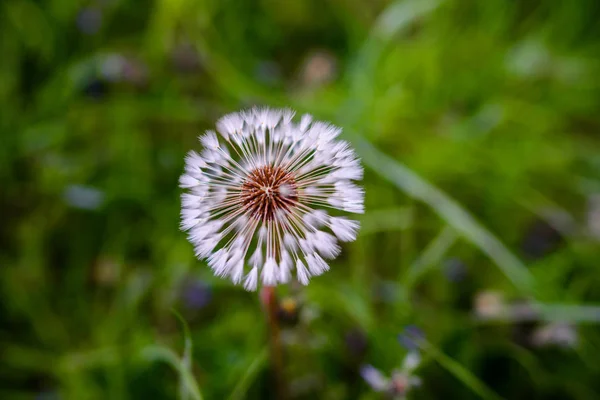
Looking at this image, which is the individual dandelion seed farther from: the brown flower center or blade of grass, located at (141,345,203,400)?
blade of grass, located at (141,345,203,400)

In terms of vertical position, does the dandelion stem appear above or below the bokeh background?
below

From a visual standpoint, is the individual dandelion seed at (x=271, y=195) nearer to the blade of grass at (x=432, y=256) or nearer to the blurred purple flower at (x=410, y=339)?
the blurred purple flower at (x=410, y=339)

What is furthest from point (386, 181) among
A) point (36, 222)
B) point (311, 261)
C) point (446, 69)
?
point (36, 222)

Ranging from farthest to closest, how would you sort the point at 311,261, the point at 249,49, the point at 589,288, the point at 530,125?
the point at 249,49 < the point at 530,125 < the point at 589,288 < the point at 311,261

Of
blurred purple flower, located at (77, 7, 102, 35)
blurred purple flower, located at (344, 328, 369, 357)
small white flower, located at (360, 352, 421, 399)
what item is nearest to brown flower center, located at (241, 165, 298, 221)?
small white flower, located at (360, 352, 421, 399)

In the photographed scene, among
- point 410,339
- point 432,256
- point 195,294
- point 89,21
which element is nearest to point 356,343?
point 410,339

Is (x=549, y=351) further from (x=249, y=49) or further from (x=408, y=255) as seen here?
(x=249, y=49)

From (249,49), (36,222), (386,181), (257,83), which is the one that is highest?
(249,49)

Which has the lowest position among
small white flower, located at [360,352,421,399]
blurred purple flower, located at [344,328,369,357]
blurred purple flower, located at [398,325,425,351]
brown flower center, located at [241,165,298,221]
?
small white flower, located at [360,352,421,399]

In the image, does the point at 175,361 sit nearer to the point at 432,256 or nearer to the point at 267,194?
the point at 267,194
